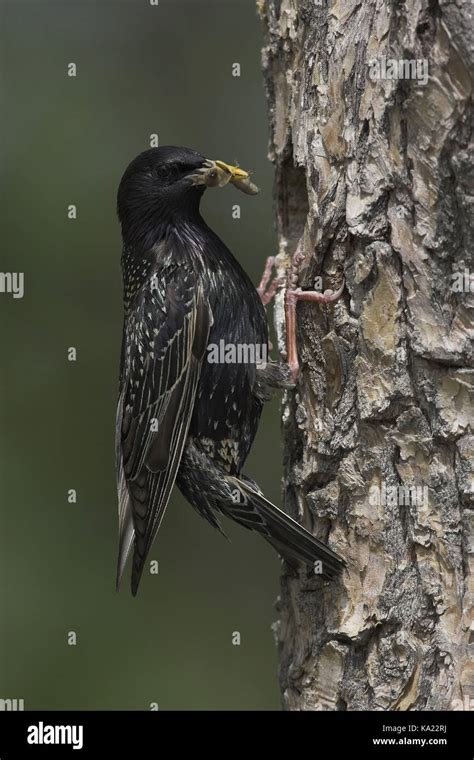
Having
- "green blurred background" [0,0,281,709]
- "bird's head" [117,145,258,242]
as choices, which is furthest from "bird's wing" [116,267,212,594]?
"green blurred background" [0,0,281,709]

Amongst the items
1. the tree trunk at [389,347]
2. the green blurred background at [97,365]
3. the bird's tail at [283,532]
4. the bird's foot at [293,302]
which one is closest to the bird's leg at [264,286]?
the bird's foot at [293,302]

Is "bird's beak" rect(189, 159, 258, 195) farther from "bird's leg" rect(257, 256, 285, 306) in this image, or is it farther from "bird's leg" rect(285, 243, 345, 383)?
"bird's leg" rect(285, 243, 345, 383)

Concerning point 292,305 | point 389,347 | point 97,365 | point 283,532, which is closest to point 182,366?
point 292,305

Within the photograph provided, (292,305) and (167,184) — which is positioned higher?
(167,184)

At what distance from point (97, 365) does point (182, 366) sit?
7.83 feet

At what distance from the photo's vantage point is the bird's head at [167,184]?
3561mm

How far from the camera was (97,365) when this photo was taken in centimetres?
572

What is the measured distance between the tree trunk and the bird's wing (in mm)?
463

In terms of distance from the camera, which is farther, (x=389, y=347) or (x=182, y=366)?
(x=182, y=366)

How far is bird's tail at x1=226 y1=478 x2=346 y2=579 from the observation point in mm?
3076

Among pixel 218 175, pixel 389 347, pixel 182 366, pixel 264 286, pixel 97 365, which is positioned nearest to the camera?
pixel 389 347

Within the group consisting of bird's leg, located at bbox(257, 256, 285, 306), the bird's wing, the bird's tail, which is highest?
bird's leg, located at bbox(257, 256, 285, 306)

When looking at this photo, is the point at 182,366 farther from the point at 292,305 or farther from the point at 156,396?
the point at 292,305
